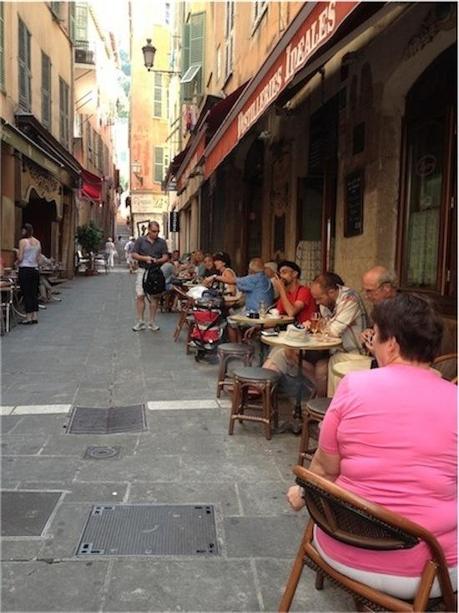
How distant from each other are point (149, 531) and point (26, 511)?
744 millimetres

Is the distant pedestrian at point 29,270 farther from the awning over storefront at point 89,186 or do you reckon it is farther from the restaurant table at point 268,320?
the awning over storefront at point 89,186

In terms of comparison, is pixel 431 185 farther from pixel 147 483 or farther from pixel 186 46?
pixel 186 46

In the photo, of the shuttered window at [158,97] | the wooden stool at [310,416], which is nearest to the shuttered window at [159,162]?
the shuttered window at [158,97]

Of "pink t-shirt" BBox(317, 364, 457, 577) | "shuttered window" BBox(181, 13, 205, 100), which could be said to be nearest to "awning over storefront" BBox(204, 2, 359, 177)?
"pink t-shirt" BBox(317, 364, 457, 577)

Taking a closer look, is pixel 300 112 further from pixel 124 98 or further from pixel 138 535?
pixel 124 98

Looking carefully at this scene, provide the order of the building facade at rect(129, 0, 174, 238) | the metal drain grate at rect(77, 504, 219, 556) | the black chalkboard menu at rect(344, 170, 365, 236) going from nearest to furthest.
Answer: the metal drain grate at rect(77, 504, 219, 556) → the black chalkboard menu at rect(344, 170, 365, 236) → the building facade at rect(129, 0, 174, 238)

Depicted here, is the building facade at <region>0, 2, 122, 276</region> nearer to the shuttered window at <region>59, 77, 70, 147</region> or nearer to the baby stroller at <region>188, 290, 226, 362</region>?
the shuttered window at <region>59, 77, 70, 147</region>

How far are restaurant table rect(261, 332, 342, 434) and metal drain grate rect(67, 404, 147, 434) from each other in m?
1.24

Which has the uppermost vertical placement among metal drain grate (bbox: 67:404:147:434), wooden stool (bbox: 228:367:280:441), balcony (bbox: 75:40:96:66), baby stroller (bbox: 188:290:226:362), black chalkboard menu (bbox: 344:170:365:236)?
balcony (bbox: 75:40:96:66)

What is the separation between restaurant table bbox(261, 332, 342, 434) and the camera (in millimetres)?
4332

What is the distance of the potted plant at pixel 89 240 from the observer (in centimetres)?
2334

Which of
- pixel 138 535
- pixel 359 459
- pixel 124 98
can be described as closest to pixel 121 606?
pixel 138 535

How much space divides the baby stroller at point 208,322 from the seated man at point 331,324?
1.92m

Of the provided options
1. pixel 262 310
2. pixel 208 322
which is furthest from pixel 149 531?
pixel 208 322
